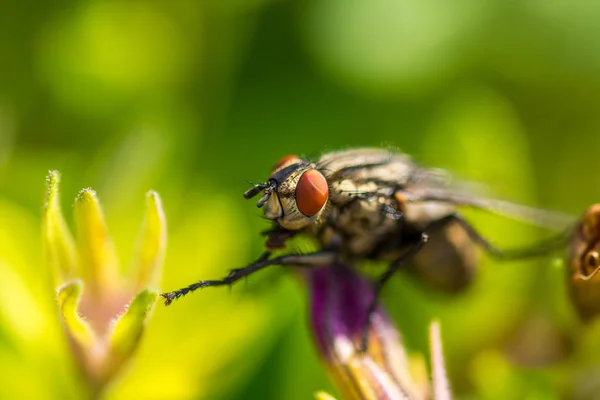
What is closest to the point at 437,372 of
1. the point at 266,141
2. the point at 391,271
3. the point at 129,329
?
the point at 391,271

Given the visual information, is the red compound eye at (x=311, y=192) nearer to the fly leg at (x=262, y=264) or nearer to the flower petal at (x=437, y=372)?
the fly leg at (x=262, y=264)

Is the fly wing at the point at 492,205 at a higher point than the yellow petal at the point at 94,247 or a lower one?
lower

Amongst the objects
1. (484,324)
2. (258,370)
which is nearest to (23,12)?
(258,370)

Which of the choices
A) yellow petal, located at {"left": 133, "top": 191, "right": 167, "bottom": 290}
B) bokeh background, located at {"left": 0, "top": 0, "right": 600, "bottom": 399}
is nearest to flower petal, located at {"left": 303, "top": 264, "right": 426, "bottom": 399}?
bokeh background, located at {"left": 0, "top": 0, "right": 600, "bottom": 399}

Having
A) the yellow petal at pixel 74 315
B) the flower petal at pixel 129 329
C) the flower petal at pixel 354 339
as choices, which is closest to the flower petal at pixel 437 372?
the flower petal at pixel 354 339

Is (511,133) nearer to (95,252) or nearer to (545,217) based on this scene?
(545,217)

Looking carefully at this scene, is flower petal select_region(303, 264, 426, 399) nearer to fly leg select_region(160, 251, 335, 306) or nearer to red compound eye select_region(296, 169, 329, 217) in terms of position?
fly leg select_region(160, 251, 335, 306)

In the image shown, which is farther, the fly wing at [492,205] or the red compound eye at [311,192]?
the fly wing at [492,205]
